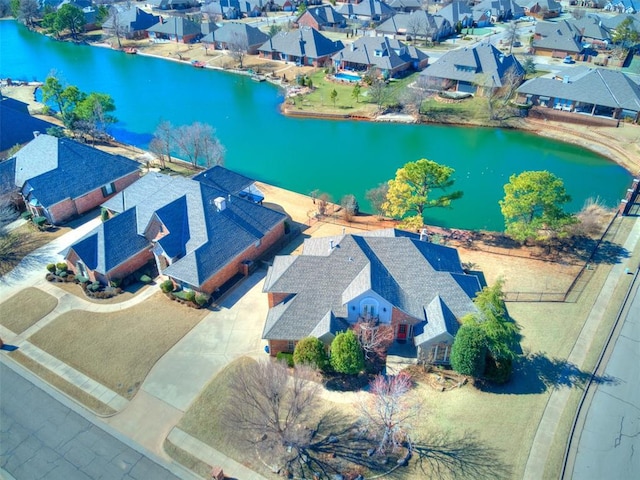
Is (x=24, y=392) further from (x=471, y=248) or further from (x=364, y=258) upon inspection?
(x=471, y=248)

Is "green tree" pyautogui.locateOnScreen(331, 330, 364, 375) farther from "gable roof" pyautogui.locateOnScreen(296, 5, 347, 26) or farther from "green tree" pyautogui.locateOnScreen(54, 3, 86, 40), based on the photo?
"green tree" pyautogui.locateOnScreen(54, 3, 86, 40)

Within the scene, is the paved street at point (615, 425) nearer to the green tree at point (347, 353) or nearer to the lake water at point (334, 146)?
the green tree at point (347, 353)

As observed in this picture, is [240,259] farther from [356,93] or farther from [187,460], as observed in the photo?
[356,93]

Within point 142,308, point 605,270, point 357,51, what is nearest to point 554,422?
point 605,270

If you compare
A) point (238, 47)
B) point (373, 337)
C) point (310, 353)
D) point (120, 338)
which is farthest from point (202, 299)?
point (238, 47)

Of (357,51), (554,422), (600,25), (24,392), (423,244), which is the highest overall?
(600,25)

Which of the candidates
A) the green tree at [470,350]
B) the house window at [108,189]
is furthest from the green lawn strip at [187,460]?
the house window at [108,189]
